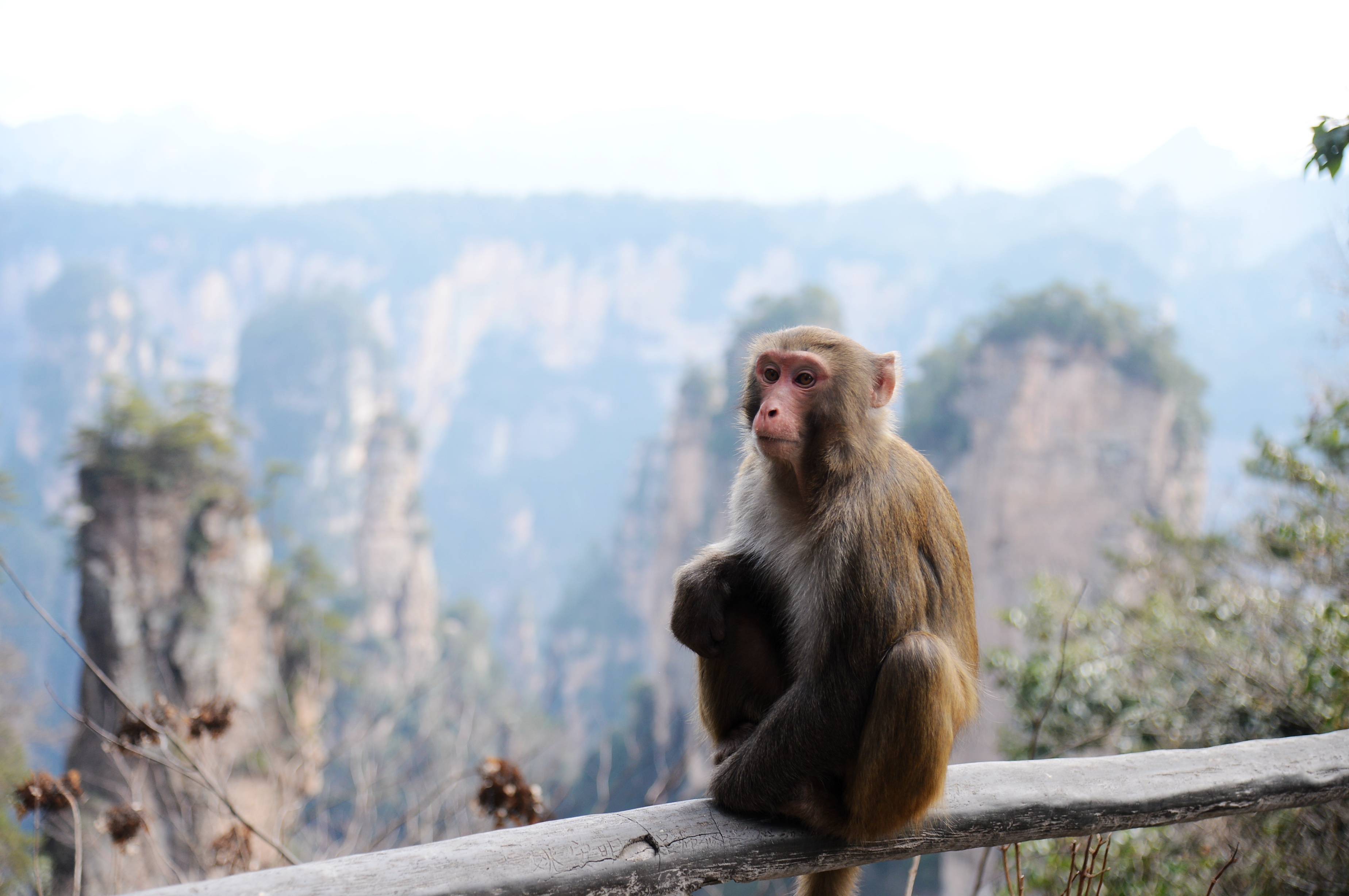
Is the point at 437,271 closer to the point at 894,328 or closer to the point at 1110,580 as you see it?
the point at 894,328

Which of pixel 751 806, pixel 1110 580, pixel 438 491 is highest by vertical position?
pixel 751 806

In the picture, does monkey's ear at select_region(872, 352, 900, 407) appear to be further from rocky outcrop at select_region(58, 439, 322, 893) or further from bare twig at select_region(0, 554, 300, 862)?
rocky outcrop at select_region(58, 439, 322, 893)

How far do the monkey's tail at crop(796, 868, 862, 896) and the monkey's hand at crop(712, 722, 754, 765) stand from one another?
32 cm

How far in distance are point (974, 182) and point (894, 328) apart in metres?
39.5

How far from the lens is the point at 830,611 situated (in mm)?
1860

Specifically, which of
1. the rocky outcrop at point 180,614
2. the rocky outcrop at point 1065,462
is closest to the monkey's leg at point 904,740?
the rocky outcrop at point 180,614

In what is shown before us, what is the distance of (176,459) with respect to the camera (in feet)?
45.9

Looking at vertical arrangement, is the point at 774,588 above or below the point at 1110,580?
above

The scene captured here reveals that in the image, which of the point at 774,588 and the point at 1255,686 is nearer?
the point at 774,588

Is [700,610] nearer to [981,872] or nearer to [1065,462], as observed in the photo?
[981,872]

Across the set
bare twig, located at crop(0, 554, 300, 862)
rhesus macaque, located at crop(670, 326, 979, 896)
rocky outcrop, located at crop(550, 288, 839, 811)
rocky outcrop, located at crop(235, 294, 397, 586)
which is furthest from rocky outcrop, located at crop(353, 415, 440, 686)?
rhesus macaque, located at crop(670, 326, 979, 896)

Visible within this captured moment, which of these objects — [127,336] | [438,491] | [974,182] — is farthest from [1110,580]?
[974,182]

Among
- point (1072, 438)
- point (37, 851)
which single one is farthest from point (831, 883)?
point (1072, 438)

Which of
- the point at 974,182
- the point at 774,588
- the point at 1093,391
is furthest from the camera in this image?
the point at 974,182
